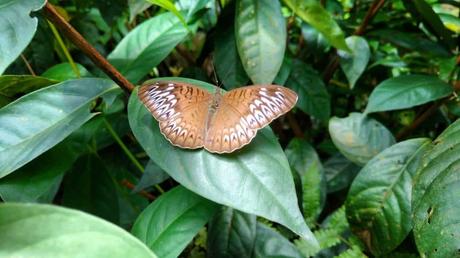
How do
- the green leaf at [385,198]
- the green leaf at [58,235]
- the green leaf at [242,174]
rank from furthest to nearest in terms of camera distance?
the green leaf at [385,198] < the green leaf at [242,174] < the green leaf at [58,235]

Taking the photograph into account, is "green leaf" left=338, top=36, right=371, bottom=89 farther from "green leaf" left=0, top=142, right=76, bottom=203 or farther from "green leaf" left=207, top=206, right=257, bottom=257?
"green leaf" left=0, top=142, right=76, bottom=203

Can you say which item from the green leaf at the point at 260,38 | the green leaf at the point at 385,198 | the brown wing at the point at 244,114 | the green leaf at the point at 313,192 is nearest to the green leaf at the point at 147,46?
the green leaf at the point at 260,38

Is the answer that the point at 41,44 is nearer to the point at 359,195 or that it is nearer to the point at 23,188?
the point at 23,188

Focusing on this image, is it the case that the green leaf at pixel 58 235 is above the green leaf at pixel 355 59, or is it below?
above

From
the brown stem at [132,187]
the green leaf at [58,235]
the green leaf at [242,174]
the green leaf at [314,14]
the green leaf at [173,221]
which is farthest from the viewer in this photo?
the brown stem at [132,187]

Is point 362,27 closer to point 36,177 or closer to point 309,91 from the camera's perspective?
point 309,91

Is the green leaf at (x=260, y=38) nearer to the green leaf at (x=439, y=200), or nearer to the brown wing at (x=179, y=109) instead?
the brown wing at (x=179, y=109)
